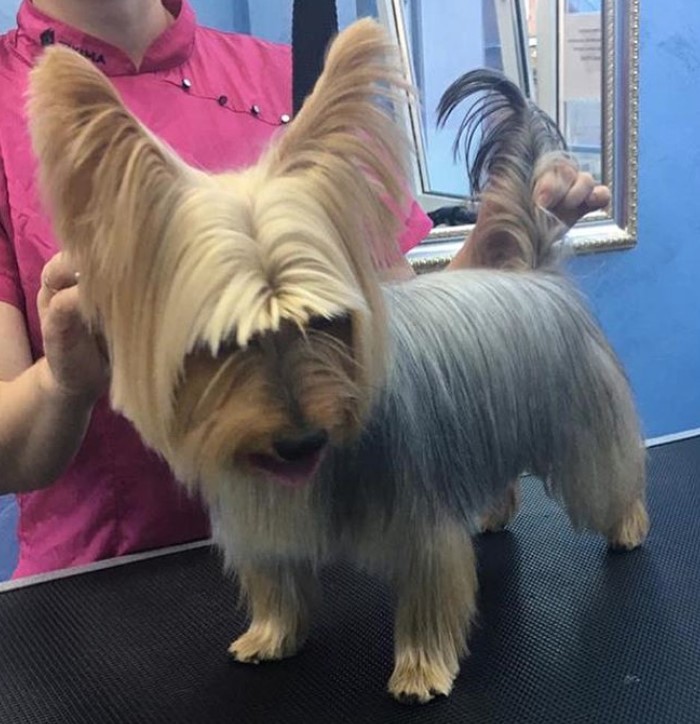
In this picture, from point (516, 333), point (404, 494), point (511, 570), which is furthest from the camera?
point (511, 570)

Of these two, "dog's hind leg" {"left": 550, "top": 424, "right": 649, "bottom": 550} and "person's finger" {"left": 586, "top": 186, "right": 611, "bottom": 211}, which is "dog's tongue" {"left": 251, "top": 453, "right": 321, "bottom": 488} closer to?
"dog's hind leg" {"left": 550, "top": 424, "right": 649, "bottom": 550}

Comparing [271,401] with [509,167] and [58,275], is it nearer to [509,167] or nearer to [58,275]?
[58,275]

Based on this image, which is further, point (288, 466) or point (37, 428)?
point (37, 428)

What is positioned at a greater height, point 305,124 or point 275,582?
point 305,124

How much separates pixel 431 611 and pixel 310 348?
27 cm

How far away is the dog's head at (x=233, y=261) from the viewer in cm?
62

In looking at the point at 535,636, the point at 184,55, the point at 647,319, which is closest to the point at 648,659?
the point at 535,636

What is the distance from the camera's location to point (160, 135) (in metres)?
1.03

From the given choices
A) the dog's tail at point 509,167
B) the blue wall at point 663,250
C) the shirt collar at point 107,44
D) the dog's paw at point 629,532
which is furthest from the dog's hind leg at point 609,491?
the blue wall at point 663,250

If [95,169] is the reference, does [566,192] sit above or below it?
below

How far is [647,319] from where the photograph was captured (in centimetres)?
211

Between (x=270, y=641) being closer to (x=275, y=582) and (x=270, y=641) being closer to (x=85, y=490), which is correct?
(x=275, y=582)

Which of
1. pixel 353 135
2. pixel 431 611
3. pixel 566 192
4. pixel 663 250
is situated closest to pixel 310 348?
pixel 353 135

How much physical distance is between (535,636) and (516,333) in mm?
254
